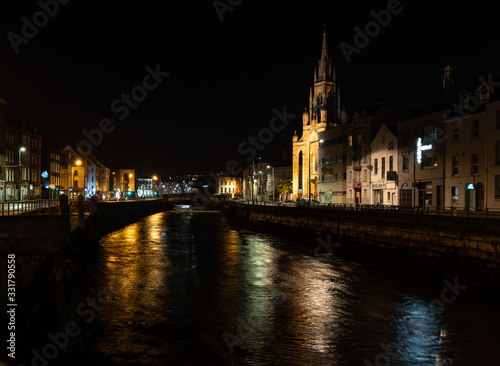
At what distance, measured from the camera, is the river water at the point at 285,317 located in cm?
1466

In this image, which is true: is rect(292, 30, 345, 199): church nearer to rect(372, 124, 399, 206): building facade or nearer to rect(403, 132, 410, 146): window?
rect(372, 124, 399, 206): building facade

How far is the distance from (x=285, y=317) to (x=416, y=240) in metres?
12.5

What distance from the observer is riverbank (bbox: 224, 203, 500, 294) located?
21.8 m

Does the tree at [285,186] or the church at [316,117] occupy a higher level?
the church at [316,117]

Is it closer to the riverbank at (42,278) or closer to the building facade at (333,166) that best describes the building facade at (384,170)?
the building facade at (333,166)

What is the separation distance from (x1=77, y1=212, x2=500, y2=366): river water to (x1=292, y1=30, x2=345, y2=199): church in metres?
85.2

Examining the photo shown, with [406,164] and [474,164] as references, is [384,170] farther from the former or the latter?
[474,164]

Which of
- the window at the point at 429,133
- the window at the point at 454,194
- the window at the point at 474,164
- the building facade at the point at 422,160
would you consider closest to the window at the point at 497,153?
the window at the point at 474,164

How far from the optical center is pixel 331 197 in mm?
80125

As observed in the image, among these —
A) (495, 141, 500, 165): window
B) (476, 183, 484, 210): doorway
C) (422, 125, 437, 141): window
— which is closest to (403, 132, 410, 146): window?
(422, 125, 437, 141): window

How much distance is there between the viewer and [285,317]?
18.8 m

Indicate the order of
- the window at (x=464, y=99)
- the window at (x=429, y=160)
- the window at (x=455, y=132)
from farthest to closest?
the window at (x=429, y=160) < the window at (x=455, y=132) < the window at (x=464, y=99)

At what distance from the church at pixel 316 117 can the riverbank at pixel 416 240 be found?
226 ft

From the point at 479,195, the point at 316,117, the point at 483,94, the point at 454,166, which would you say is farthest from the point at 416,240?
the point at 316,117
